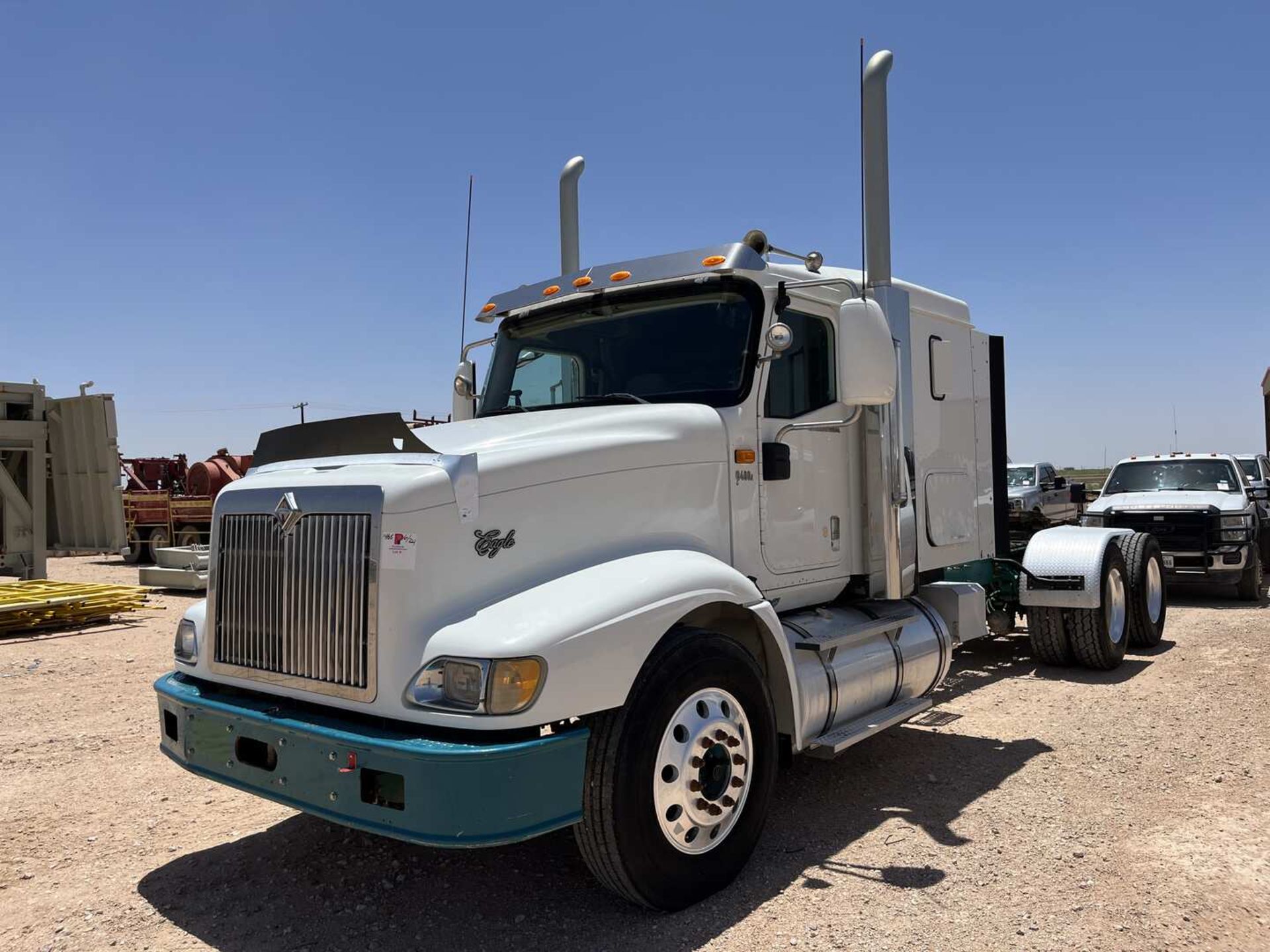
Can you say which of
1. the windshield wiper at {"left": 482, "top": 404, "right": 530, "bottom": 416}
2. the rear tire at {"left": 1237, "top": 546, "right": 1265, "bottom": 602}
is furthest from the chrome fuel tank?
the rear tire at {"left": 1237, "top": 546, "right": 1265, "bottom": 602}

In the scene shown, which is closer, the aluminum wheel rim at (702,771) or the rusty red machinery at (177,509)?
the aluminum wheel rim at (702,771)

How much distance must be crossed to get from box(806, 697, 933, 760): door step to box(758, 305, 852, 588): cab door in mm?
750

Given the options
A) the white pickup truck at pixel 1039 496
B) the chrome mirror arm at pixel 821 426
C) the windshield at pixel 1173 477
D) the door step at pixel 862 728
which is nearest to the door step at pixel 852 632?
the door step at pixel 862 728

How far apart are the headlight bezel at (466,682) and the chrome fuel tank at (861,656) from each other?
165 cm

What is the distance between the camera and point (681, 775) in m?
3.55

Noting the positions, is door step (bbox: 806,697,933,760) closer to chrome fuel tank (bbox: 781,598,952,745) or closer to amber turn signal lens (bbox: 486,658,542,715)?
chrome fuel tank (bbox: 781,598,952,745)

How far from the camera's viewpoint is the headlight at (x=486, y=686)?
3.05 m

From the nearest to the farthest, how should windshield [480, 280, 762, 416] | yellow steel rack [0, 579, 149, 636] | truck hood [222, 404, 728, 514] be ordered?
1. truck hood [222, 404, 728, 514]
2. windshield [480, 280, 762, 416]
3. yellow steel rack [0, 579, 149, 636]

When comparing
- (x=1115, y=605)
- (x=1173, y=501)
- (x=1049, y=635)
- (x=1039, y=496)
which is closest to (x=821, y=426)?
(x=1049, y=635)

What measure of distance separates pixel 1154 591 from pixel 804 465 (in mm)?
5754

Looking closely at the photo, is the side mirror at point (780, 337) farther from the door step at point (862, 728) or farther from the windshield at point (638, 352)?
the door step at point (862, 728)

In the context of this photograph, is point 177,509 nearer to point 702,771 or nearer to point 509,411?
point 509,411

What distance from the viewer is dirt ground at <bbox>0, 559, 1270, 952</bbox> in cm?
348

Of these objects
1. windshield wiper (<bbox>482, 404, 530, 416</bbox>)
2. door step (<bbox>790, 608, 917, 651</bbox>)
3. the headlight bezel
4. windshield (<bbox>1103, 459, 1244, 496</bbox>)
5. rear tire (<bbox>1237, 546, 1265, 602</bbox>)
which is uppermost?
windshield wiper (<bbox>482, 404, 530, 416</bbox>)
